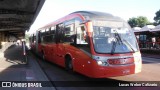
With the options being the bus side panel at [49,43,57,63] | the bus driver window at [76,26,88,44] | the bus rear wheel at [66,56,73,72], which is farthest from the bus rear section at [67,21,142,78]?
the bus side panel at [49,43,57,63]

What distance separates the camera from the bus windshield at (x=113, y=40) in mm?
8766

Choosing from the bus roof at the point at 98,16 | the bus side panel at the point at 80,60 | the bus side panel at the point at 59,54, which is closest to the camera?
the bus side panel at the point at 80,60

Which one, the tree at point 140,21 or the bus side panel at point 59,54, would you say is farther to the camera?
the tree at point 140,21

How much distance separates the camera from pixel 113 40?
29.2 feet

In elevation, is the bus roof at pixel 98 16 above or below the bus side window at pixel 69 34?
above

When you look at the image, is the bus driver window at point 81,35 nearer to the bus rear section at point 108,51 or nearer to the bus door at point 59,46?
the bus rear section at point 108,51

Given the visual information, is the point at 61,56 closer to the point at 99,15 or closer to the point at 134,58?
the point at 99,15

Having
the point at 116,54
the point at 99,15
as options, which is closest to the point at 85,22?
the point at 99,15

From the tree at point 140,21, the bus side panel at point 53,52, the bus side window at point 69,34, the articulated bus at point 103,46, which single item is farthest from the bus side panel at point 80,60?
the tree at point 140,21

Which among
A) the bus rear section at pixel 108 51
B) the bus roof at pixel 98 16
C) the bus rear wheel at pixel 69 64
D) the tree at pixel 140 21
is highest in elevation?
the tree at pixel 140 21

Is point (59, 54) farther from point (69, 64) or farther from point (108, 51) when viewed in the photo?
point (108, 51)

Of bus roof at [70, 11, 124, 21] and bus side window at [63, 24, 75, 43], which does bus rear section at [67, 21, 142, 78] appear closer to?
bus roof at [70, 11, 124, 21]

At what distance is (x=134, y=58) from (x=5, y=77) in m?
5.22

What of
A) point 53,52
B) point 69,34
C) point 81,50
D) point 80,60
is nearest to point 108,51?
point 81,50
